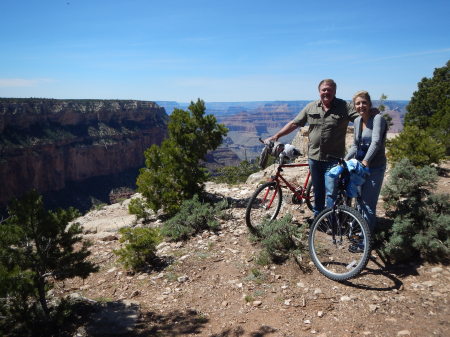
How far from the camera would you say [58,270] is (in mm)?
4074

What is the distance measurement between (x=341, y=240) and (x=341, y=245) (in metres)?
0.19

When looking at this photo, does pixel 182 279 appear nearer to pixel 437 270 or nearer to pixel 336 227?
pixel 336 227

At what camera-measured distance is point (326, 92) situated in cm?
466

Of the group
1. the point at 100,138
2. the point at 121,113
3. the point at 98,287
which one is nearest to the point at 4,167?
the point at 100,138

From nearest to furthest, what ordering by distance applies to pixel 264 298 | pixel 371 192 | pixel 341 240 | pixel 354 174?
pixel 264 298 → pixel 354 174 → pixel 371 192 → pixel 341 240

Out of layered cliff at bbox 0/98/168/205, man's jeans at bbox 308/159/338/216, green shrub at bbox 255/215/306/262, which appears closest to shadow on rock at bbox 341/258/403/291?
green shrub at bbox 255/215/306/262

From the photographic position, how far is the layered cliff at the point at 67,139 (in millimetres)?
63312

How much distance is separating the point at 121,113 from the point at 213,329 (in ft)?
294

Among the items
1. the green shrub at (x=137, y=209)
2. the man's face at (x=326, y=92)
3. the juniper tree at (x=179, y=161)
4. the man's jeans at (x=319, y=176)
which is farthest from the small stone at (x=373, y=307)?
the green shrub at (x=137, y=209)

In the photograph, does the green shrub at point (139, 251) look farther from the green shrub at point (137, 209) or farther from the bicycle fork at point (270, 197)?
the green shrub at point (137, 209)

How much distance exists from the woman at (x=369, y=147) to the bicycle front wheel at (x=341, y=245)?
15.6 inches

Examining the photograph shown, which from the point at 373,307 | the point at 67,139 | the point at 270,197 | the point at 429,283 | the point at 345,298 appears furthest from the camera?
the point at 67,139

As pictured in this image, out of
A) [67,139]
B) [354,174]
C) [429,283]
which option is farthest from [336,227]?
[67,139]

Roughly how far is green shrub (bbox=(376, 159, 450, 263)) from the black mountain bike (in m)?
0.48
